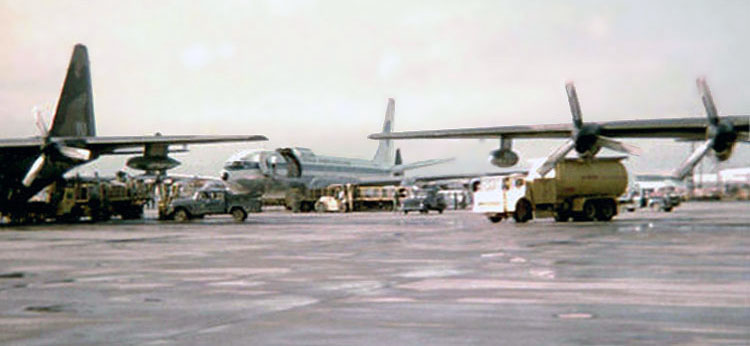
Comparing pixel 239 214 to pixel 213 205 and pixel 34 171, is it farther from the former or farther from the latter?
pixel 34 171

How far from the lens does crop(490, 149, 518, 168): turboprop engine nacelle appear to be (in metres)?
34.3

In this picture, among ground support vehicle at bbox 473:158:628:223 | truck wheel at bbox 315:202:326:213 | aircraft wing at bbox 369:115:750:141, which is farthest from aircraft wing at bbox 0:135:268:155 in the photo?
truck wheel at bbox 315:202:326:213

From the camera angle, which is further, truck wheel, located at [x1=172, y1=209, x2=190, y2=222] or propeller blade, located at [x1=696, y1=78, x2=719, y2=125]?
truck wheel, located at [x1=172, y1=209, x2=190, y2=222]

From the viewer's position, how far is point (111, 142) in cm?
3934

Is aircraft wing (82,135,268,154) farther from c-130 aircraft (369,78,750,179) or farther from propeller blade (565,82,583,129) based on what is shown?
propeller blade (565,82,583,129)

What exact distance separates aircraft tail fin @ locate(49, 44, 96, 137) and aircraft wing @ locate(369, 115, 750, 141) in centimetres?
1911

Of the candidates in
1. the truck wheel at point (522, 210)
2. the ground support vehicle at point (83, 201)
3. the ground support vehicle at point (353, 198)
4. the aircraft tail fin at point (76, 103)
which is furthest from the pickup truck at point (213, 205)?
the ground support vehicle at point (353, 198)

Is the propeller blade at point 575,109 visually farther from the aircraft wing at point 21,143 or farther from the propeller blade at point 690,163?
the aircraft wing at point 21,143

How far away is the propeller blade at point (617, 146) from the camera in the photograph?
3259 centimetres

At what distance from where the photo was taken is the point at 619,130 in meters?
33.0

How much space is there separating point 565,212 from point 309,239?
15.8 meters

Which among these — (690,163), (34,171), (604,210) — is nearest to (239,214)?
(34,171)

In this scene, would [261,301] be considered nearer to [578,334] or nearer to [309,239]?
[578,334]

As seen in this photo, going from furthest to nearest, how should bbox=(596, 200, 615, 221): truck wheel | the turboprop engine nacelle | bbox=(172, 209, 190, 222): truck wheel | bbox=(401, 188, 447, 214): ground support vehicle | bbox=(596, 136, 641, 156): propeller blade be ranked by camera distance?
bbox=(401, 188, 447, 214): ground support vehicle, bbox=(172, 209, 190, 222): truck wheel, bbox=(596, 200, 615, 221): truck wheel, the turboprop engine nacelle, bbox=(596, 136, 641, 156): propeller blade
